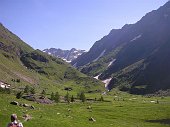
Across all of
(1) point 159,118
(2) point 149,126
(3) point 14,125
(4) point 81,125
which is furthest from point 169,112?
(3) point 14,125

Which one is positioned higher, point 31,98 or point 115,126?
point 31,98

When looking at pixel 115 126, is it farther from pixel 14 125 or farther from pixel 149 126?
pixel 14 125

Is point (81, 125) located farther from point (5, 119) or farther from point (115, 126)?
point (5, 119)

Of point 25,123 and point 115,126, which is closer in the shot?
point 25,123

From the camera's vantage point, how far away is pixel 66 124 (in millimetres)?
58906

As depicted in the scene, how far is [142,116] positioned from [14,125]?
9078cm

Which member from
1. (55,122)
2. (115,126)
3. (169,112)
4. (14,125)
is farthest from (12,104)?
(169,112)

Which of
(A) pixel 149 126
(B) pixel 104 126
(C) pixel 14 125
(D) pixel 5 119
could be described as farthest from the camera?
(A) pixel 149 126

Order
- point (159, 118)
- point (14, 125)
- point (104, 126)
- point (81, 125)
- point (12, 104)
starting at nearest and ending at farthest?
point (14, 125)
point (81, 125)
point (104, 126)
point (12, 104)
point (159, 118)

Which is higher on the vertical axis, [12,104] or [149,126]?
[12,104]

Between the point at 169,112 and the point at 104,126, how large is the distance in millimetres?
60529

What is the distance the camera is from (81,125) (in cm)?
6166

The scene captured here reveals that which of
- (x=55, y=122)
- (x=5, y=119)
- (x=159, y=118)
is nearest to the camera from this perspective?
(x=5, y=119)

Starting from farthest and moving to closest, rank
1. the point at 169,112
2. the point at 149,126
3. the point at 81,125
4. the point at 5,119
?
the point at 169,112
the point at 149,126
the point at 81,125
the point at 5,119
